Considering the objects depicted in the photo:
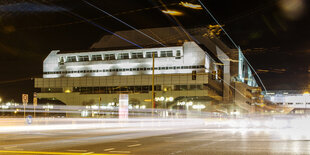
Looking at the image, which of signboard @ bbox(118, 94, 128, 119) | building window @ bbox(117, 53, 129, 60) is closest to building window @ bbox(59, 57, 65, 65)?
building window @ bbox(117, 53, 129, 60)

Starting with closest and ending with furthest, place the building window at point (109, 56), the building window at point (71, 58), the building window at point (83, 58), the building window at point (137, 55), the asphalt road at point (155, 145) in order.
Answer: the asphalt road at point (155, 145) < the building window at point (137, 55) < the building window at point (109, 56) < the building window at point (83, 58) < the building window at point (71, 58)

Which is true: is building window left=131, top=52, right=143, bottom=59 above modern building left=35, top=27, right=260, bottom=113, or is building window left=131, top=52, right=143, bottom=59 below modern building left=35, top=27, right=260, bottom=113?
above

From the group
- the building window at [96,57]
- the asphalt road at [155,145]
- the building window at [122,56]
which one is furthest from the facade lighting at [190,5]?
the building window at [96,57]

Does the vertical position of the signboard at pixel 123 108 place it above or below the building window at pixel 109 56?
below

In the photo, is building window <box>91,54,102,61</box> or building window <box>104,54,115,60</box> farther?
building window <box>91,54,102,61</box>

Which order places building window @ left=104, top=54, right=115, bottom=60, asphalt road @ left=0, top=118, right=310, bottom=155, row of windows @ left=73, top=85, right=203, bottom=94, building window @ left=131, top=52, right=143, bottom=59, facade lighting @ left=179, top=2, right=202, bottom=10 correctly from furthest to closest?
building window @ left=104, top=54, right=115, bottom=60 < building window @ left=131, top=52, right=143, bottom=59 < row of windows @ left=73, top=85, right=203, bottom=94 < facade lighting @ left=179, top=2, right=202, bottom=10 < asphalt road @ left=0, top=118, right=310, bottom=155

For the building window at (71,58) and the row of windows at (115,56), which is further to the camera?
the building window at (71,58)

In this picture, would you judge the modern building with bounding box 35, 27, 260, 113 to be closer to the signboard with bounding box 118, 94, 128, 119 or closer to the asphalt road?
the signboard with bounding box 118, 94, 128, 119

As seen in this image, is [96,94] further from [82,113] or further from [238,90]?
[238,90]

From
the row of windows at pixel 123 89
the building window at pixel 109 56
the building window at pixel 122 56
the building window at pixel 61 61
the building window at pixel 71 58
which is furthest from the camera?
the building window at pixel 71 58

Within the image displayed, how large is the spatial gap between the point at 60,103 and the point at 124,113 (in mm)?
47279

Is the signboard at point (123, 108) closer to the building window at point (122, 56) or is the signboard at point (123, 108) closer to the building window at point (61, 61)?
the building window at point (122, 56)

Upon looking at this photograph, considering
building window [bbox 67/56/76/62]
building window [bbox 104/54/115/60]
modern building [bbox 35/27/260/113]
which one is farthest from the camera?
building window [bbox 67/56/76/62]

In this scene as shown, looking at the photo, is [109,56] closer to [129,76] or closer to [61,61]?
[129,76]
